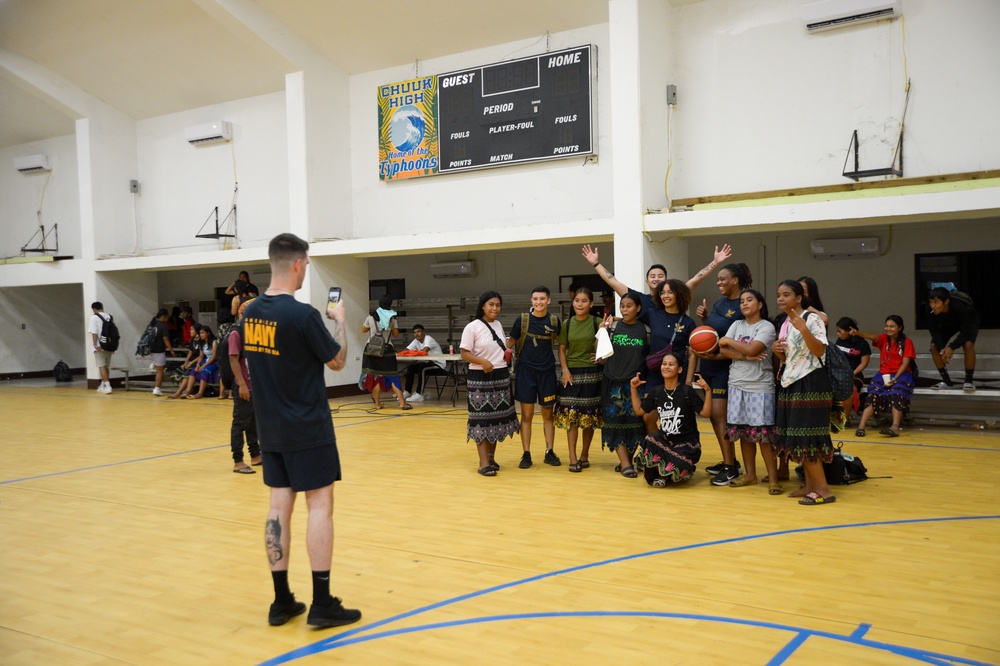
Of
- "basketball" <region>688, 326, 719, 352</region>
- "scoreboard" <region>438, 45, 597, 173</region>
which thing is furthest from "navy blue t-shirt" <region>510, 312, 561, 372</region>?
"scoreboard" <region>438, 45, 597, 173</region>

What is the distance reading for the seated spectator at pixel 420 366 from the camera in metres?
13.4

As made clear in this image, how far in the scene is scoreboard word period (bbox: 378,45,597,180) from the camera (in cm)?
1231

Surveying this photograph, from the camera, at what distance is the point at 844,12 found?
406 inches

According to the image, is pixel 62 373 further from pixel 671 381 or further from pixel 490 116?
pixel 671 381

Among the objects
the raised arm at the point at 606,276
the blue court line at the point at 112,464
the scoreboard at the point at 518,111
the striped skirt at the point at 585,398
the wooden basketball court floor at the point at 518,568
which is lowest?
the blue court line at the point at 112,464

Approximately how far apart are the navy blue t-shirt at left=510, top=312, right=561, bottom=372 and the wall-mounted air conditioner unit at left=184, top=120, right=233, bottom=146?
1075 centimetres

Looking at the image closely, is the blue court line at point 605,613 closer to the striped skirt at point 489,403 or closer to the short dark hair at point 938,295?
the striped skirt at point 489,403

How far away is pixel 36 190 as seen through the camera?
62.5 ft

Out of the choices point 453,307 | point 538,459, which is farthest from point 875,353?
point 453,307

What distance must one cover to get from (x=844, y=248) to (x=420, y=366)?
6774 mm

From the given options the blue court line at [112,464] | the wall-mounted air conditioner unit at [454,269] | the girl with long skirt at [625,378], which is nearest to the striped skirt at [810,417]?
the girl with long skirt at [625,378]

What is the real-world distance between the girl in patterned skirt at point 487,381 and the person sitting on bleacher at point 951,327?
5.57 m

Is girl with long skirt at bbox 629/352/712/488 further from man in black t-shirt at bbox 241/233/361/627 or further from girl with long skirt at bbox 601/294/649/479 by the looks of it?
man in black t-shirt at bbox 241/233/361/627

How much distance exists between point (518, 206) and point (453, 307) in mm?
3757
